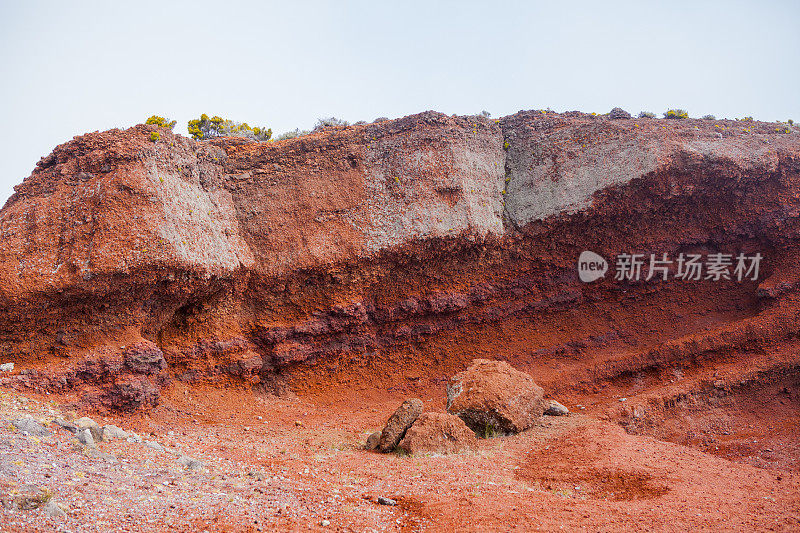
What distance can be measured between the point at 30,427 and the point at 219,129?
1383 cm

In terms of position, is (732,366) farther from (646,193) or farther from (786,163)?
(786,163)

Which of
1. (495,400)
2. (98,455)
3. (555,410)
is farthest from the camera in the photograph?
(555,410)

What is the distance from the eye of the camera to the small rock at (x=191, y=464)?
7.58 meters

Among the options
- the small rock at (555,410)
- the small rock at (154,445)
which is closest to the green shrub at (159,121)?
the small rock at (154,445)

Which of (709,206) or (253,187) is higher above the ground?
(709,206)

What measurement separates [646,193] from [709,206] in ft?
7.32

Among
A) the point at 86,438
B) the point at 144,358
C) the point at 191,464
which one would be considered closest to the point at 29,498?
the point at 191,464

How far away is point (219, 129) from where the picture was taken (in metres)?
19.4

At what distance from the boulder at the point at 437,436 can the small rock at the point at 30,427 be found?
571 centimetres

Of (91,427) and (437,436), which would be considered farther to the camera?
(437,436)

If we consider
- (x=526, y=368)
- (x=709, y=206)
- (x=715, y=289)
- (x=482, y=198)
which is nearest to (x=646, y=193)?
(x=709, y=206)

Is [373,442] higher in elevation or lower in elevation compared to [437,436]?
lower

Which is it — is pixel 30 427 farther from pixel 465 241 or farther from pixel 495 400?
pixel 465 241

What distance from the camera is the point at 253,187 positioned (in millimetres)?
16016
